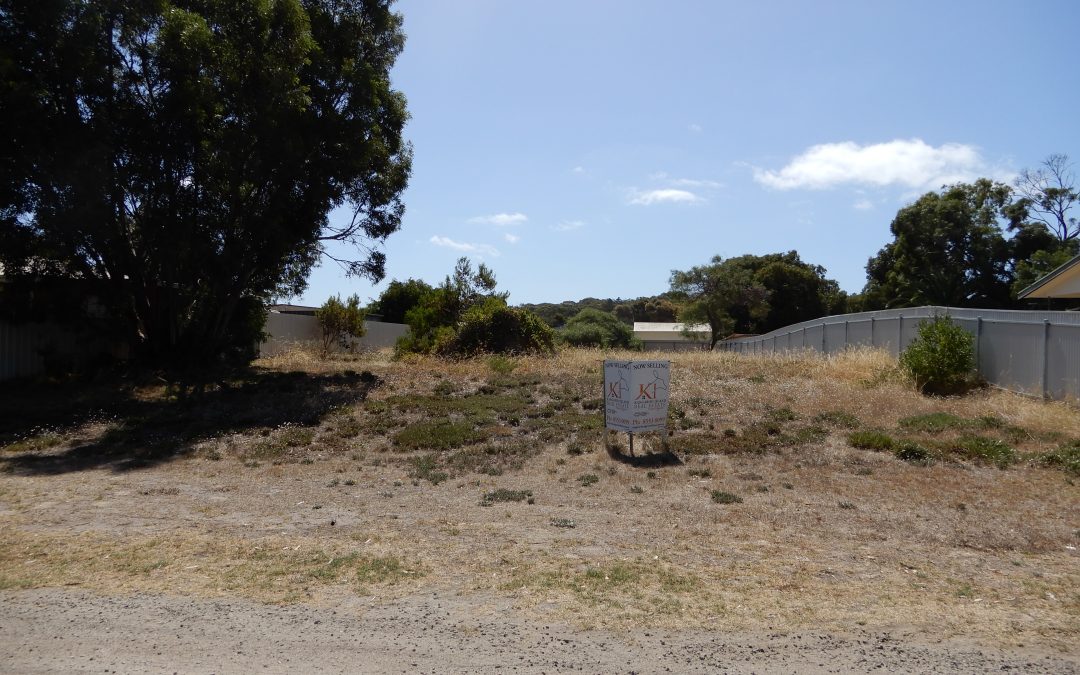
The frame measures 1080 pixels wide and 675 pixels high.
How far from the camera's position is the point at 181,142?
16875 mm

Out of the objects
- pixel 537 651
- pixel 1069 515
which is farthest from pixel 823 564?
pixel 1069 515

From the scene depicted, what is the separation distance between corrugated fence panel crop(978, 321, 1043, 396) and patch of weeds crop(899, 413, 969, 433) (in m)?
3.43

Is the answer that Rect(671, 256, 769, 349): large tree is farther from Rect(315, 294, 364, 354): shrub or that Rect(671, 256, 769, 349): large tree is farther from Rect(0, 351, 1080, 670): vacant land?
Rect(0, 351, 1080, 670): vacant land

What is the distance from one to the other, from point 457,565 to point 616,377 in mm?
5858

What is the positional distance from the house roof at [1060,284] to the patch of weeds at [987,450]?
13.7 metres

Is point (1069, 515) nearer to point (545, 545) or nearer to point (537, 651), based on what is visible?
point (545, 545)

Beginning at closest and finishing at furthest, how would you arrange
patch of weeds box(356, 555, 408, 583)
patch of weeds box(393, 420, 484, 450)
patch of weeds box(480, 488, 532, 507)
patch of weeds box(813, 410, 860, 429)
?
patch of weeds box(356, 555, 408, 583)
patch of weeds box(480, 488, 532, 507)
patch of weeds box(393, 420, 484, 450)
patch of weeds box(813, 410, 860, 429)

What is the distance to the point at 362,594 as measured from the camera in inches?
225

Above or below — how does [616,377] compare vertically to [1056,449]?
above

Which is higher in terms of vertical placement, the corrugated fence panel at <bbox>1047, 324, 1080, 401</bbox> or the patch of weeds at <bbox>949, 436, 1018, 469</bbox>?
the corrugated fence panel at <bbox>1047, 324, 1080, 401</bbox>

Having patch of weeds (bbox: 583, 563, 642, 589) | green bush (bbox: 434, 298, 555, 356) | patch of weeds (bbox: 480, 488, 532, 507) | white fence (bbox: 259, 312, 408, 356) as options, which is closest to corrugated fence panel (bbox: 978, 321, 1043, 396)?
patch of weeds (bbox: 480, 488, 532, 507)

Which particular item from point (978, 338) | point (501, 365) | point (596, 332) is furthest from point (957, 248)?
point (501, 365)

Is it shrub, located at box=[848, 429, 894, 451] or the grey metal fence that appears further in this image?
the grey metal fence

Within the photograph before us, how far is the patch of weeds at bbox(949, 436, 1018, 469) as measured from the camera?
10.4 metres
